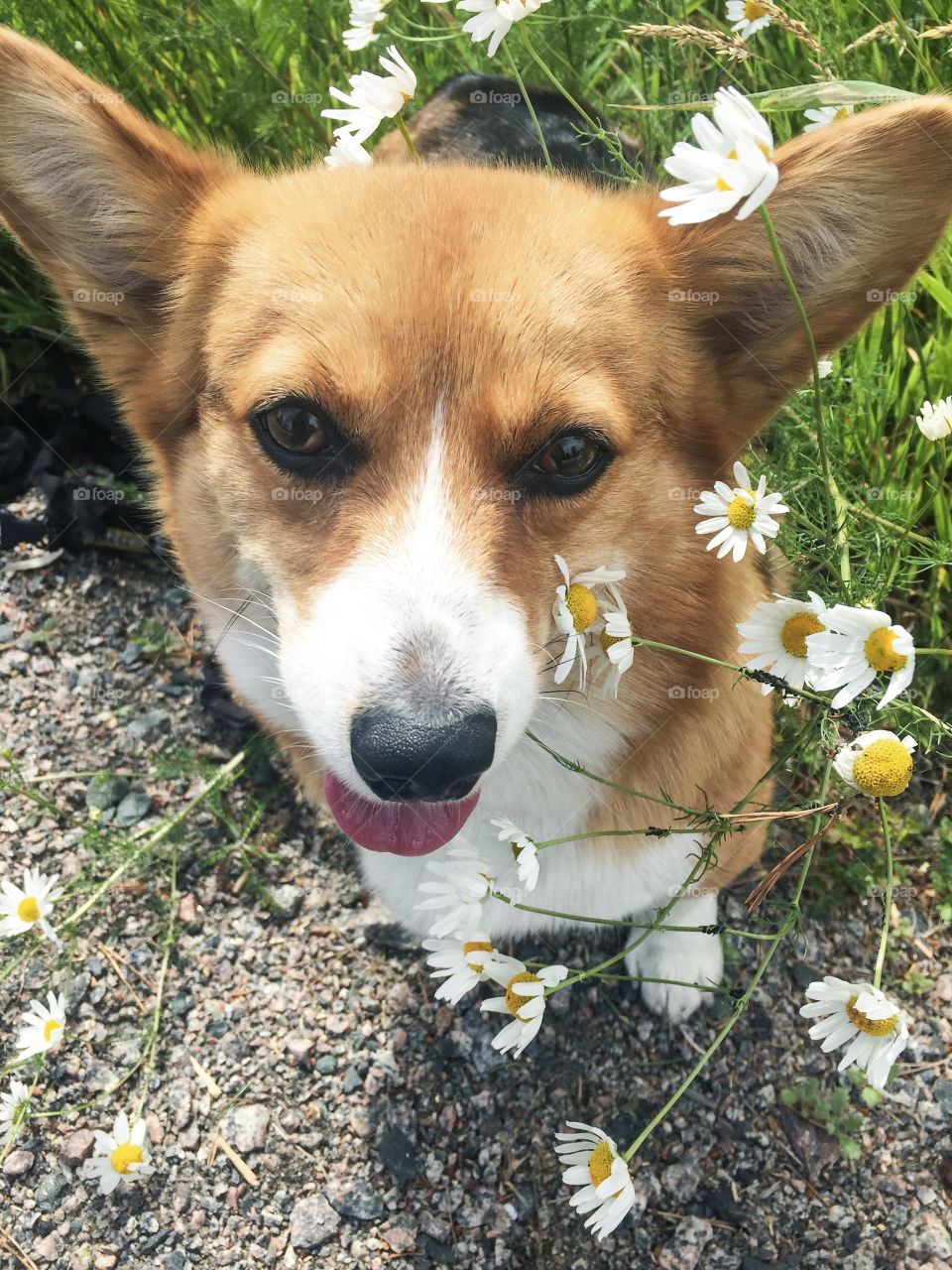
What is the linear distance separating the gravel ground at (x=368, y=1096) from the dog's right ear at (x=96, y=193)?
4.11 ft

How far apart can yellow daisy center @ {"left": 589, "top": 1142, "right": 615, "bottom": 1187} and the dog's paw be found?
2.83 ft

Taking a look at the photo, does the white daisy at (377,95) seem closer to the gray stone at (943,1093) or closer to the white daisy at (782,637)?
the white daisy at (782,637)

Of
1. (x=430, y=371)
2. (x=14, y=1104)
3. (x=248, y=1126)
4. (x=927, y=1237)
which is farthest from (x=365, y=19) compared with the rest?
(x=927, y=1237)

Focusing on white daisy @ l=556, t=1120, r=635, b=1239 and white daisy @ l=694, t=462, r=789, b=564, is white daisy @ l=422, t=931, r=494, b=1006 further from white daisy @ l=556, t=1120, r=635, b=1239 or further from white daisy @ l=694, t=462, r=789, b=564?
white daisy @ l=694, t=462, r=789, b=564

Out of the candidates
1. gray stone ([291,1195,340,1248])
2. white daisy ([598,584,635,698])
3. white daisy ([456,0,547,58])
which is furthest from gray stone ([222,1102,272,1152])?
white daisy ([456,0,547,58])

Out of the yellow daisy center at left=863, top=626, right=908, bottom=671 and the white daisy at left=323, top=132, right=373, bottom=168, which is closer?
the yellow daisy center at left=863, top=626, right=908, bottom=671

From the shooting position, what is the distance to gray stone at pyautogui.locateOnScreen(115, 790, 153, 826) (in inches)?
108

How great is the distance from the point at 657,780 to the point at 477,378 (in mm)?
923

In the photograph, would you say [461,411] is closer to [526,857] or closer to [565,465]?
[565,465]

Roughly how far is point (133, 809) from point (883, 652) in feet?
7.23

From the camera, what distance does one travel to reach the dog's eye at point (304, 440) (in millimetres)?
1579

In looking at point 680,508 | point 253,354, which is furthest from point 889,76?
point 253,354

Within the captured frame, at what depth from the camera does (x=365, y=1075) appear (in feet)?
7.82

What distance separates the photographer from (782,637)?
152 cm
